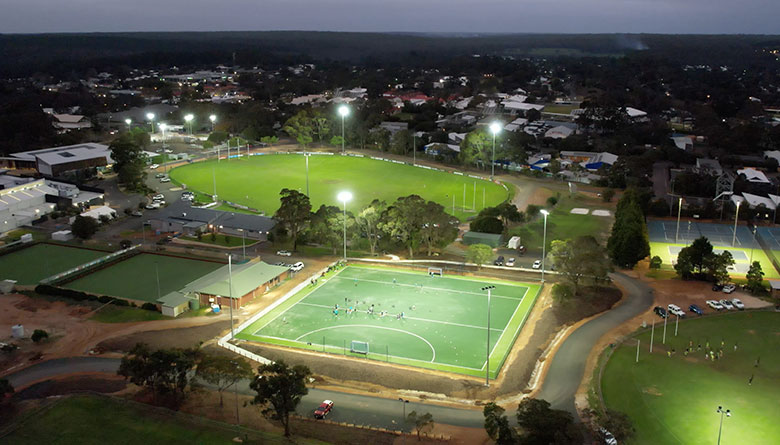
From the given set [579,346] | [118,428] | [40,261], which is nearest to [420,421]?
[579,346]

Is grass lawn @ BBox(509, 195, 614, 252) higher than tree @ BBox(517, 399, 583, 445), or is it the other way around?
tree @ BBox(517, 399, 583, 445)

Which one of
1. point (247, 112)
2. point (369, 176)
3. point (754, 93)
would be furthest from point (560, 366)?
point (754, 93)

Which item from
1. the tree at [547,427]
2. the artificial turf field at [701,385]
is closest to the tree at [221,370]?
the tree at [547,427]

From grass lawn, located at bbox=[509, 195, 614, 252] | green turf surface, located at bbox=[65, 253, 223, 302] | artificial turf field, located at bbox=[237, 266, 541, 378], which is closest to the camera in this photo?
artificial turf field, located at bbox=[237, 266, 541, 378]

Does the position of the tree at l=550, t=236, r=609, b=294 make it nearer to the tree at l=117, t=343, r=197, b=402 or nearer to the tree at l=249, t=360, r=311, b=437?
the tree at l=249, t=360, r=311, b=437

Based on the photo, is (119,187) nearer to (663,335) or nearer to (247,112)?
(247,112)

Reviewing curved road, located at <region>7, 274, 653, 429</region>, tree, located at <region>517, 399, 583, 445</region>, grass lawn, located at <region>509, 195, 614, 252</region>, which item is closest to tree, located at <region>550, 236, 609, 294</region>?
curved road, located at <region>7, 274, 653, 429</region>

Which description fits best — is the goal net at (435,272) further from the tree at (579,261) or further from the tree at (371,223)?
the tree at (579,261)
